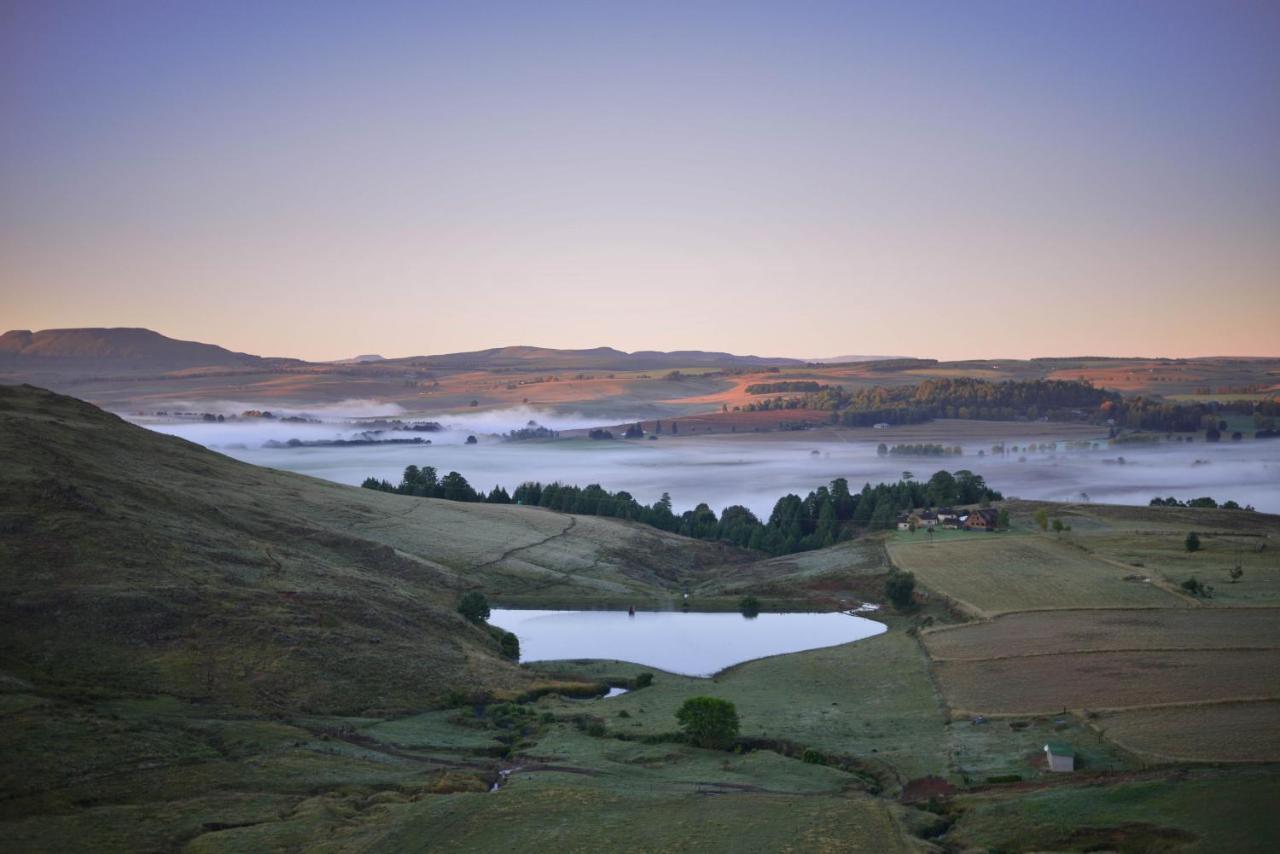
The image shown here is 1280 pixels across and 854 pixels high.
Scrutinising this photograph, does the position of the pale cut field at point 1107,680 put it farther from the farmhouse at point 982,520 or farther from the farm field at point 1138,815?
the farmhouse at point 982,520

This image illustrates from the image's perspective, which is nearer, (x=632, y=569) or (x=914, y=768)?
(x=914, y=768)

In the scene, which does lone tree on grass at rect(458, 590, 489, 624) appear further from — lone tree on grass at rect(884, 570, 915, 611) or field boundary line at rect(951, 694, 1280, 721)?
field boundary line at rect(951, 694, 1280, 721)

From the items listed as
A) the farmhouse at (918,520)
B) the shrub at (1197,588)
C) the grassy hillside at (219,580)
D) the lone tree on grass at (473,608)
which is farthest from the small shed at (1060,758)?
the farmhouse at (918,520)

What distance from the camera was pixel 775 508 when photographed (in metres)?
161

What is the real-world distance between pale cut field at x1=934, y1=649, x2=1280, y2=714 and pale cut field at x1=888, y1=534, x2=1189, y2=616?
58.3ft

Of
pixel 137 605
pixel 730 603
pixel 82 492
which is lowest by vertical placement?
pixel 730 603

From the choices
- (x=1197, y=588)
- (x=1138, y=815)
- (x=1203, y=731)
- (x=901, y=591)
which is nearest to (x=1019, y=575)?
(x=901, y=591)

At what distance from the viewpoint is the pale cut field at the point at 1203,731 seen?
4316cm

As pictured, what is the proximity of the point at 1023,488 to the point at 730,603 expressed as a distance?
319ft

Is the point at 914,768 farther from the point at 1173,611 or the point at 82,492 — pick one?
the point at 82,492

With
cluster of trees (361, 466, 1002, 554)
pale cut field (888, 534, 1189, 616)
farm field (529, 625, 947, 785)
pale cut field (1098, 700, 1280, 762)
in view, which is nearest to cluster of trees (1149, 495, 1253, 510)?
cluster of trees (361, 466, 1002, 554)

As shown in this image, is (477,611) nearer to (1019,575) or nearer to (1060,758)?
(1019,575)

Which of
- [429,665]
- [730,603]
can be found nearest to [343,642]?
[429,665]

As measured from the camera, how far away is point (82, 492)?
7725 cm
